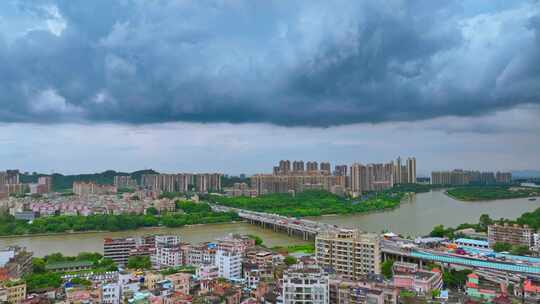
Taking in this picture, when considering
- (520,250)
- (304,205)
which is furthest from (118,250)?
(304,205)

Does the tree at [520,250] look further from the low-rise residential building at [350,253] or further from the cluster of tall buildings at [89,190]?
the cluster of tall buildings at [89,190]

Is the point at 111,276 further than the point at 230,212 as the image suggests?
No

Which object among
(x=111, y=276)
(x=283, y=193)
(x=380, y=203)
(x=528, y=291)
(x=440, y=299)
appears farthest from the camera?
(x=283, y=193)

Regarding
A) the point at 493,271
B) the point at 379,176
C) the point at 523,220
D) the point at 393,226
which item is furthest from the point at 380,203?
the point at 493,271

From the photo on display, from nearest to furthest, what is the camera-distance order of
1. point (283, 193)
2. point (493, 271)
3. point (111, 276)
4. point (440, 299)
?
point (440, 299)
point (111, 276)
point (493, 271)
point (283, 193)

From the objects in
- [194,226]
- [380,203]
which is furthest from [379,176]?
[194,226]

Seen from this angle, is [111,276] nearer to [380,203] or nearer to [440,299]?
[440,299]
